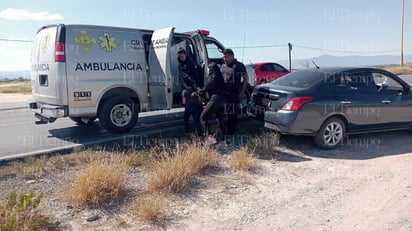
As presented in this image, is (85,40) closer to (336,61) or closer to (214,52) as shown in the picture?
(214,52)

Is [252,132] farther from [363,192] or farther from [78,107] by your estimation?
[78,107]

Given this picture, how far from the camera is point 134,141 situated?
21.3ft

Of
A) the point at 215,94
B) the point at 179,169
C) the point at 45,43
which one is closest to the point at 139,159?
the point at 179,169

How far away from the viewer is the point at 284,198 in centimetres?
396

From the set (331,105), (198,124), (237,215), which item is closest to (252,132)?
(198,124)

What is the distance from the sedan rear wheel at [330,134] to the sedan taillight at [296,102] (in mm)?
606

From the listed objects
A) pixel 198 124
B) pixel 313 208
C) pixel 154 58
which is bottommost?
pixel 313 208

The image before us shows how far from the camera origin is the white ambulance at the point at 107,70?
20.7 ft

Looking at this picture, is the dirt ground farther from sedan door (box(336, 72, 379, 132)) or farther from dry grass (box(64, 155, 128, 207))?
sedan door (box(336, 72, 379, 132))

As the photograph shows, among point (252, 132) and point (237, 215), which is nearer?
point (237, 215)

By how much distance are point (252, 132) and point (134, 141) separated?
252cm

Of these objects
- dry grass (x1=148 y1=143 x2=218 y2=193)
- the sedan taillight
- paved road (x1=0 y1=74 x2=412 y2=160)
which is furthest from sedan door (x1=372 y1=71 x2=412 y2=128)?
paved road (x1=0 y1=74 x2=412 y2=160)

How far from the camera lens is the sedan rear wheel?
5984 mm

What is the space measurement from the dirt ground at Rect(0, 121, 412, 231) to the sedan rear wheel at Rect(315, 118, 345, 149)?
0.40 m
